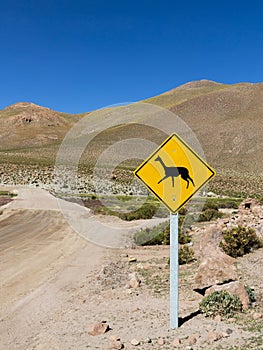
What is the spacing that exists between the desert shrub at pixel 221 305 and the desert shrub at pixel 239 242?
5.31 meters

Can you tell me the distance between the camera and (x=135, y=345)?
6520 millimetres

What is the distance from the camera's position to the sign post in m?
6.75

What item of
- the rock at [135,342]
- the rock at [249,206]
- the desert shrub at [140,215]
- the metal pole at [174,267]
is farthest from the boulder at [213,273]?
the desert shrub at [140,215]

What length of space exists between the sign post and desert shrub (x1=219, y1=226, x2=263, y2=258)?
6.38m

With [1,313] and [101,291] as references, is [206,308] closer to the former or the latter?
[101,291]

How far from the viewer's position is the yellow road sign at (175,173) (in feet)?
22.1

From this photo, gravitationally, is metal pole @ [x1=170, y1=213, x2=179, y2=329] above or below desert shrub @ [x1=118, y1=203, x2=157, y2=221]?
above

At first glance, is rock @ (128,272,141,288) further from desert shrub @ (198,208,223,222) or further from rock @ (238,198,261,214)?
rock @ (238,198,261,214)

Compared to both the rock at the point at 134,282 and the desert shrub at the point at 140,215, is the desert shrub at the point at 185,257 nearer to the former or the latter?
the rock at the point at 134,282

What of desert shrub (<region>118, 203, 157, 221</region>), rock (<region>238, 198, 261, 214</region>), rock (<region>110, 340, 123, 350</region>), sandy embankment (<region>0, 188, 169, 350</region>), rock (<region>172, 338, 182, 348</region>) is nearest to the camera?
rock (<region>172, 338, 182, 348</region>)

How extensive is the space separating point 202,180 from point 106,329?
3204mm

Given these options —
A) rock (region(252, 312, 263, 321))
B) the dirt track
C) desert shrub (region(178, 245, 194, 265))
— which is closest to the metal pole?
the dirt track

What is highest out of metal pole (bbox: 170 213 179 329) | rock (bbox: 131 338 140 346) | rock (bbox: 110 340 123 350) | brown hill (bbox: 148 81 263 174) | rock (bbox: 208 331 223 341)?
brown hill (bbox: 148 81 263 174)

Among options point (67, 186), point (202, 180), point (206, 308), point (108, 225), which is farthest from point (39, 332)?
point (67, 186)
